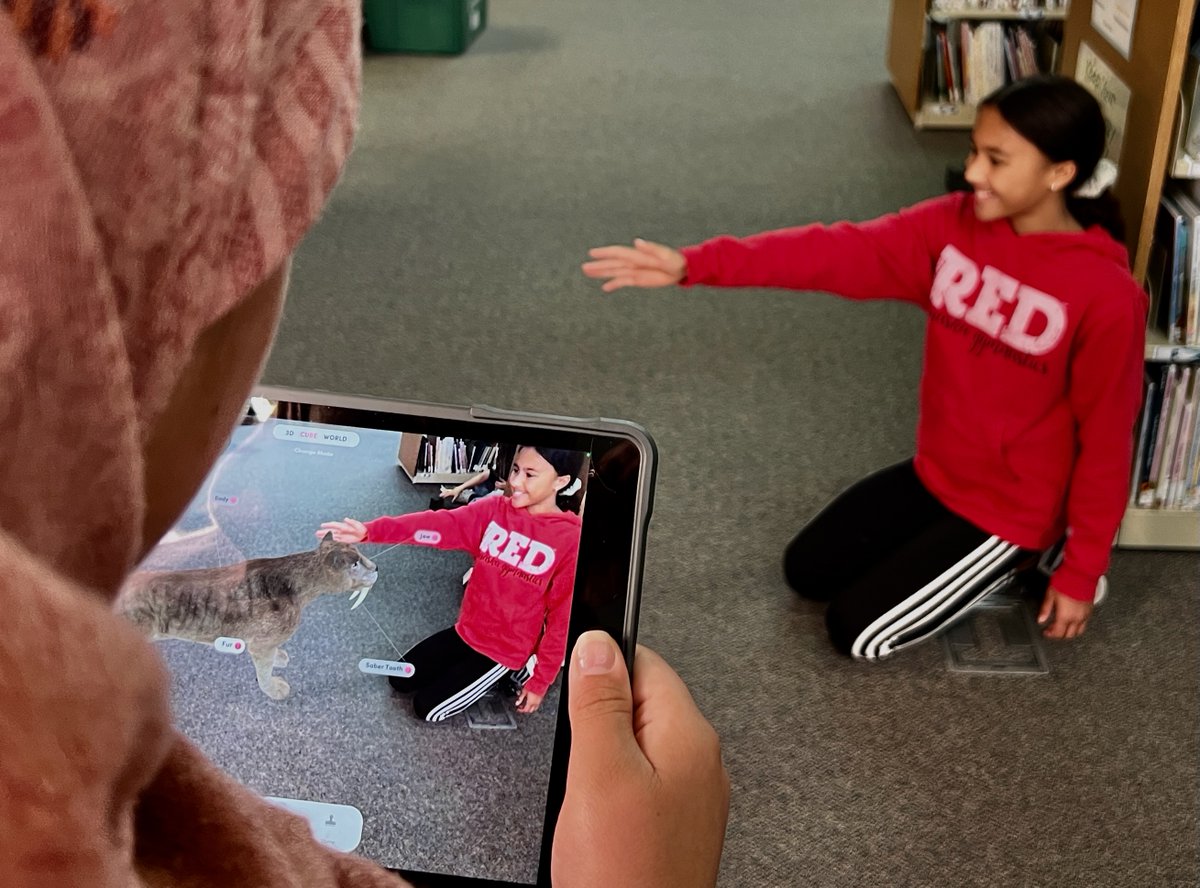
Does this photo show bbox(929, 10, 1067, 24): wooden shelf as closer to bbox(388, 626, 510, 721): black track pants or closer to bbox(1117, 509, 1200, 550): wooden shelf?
bbox(1117, 509, 1200, 550): wooden shelf

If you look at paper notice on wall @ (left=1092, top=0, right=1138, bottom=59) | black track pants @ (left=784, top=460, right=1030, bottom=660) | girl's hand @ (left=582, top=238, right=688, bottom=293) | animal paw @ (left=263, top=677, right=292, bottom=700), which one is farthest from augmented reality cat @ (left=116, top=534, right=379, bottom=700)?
paper notice on wall @ (left=1092, top=0, right=1138, bottom=59)

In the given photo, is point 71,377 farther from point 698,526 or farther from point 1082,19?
point 1082,19

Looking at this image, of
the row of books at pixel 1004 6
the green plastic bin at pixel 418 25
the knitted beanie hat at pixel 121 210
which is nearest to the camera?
the knitted beanie hat at pixel 121 210

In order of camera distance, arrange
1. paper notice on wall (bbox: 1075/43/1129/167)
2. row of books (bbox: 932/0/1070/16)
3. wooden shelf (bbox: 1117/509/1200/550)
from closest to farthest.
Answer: paper notice on wall (bbox: 1075/43/1129/167), wooden shelf (bbox: 1117/509/1200/550), row of books (bbox: 932/0/1070/16)

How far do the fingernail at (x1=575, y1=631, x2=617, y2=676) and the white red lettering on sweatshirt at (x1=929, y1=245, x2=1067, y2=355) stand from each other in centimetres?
95

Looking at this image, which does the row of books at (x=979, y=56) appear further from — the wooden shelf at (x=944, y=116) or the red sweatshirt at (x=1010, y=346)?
the red sweatshirt at (x=1010, y=346)

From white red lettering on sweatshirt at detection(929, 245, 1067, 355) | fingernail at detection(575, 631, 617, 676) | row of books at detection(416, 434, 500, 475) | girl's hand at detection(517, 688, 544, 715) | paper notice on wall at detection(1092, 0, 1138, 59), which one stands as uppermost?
paper notice on wall at detection(1092, 0, 1138, 59)

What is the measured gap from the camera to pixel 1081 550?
5.15 ft

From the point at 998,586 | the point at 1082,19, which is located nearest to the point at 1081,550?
the point at 998,586

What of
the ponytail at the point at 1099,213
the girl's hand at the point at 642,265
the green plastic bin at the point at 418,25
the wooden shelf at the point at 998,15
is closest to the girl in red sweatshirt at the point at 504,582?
the girl's hand at the point at 642,265

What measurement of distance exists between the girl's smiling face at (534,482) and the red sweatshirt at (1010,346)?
79cm

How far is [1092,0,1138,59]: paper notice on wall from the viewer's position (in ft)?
5.47

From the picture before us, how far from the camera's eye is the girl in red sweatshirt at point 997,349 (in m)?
1.49

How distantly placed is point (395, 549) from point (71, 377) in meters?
0.68
